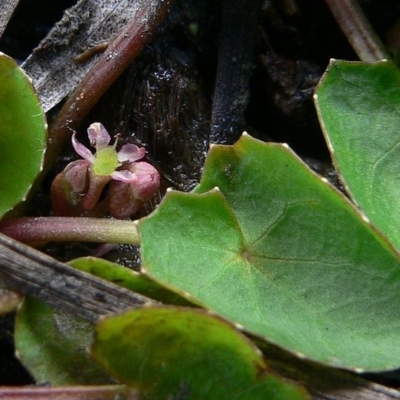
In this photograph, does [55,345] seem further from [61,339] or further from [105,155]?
[105,155]

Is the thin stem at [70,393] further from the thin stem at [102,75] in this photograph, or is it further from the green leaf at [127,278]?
the thin stem at [102,75]

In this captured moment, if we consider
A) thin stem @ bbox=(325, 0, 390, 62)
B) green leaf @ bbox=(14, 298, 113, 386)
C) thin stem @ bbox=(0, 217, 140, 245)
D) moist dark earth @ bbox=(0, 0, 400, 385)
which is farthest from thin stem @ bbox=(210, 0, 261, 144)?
green leaf @ bbox=(14, 298, 113, 386)

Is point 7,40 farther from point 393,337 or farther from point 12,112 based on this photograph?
point 393,337

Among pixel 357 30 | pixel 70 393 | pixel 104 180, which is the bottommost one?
pixel 70 393

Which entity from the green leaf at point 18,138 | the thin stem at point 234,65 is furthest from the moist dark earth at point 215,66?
the green leaf at point 18,138

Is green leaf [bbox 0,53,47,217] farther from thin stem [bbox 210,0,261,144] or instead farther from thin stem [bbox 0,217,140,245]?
thin stem [bbox 210,0,261,144]

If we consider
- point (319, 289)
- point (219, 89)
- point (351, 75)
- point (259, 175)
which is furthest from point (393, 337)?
point (219, 89)

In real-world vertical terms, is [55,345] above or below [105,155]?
below

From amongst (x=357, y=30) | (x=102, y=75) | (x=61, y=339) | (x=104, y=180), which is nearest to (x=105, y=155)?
(x=104, y=180)
